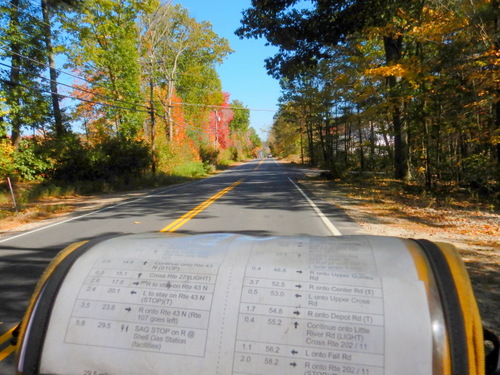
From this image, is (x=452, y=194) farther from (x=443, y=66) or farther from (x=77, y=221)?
(x=77, y=221)

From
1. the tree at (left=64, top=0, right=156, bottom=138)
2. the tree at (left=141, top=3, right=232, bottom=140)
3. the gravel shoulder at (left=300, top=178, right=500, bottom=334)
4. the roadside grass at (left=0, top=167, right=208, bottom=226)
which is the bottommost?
the gravel shoulder at (left=300, top=178, right=500, bottom=334)

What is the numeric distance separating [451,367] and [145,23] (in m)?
41.2

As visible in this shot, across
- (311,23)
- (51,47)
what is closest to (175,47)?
(51,47)

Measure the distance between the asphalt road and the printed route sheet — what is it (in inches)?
84.5

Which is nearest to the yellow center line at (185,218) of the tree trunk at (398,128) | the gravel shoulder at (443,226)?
the gravel shoulder at (443,226)

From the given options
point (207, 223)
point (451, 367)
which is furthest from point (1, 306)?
point (207, 223)

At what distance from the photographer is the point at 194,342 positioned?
52.0 inches

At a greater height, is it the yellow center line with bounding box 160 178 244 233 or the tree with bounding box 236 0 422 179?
the tree with bounding box 236 0 422 179

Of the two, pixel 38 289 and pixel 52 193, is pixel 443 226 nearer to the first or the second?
pixel 38 289

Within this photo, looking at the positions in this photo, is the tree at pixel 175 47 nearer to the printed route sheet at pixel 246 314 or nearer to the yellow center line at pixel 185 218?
the yellow center line at pixel 185 218

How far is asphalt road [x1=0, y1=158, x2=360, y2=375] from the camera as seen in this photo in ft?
15.3

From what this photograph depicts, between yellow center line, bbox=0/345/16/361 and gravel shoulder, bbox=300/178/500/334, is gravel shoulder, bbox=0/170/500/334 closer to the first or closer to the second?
gravel shoulder, bbox=300/178/500/334

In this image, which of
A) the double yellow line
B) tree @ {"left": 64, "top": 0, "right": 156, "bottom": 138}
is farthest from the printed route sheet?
tree @ {"left": 64, "top": 0, "right": 156, "bottom": 138}

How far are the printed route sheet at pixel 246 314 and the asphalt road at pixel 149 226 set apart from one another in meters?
2.15
